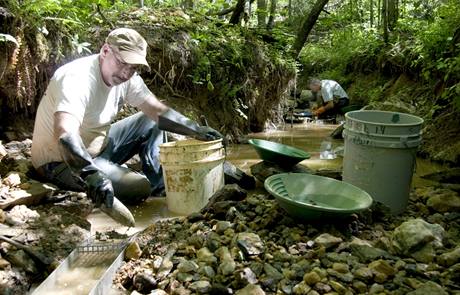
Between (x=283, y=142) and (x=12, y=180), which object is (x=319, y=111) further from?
(x=12, y=180)

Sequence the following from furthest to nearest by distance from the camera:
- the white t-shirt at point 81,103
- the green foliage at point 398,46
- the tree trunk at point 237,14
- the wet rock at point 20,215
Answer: the tree trunk at point 237,14
the green foliage at point 398,46
the white t-shirt at point 81,103
the wet rock at point 20,215

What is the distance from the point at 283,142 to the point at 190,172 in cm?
359

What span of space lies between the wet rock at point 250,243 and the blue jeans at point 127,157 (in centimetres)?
120

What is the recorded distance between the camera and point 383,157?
3096 millimetres

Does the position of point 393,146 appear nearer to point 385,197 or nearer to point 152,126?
point 385,197

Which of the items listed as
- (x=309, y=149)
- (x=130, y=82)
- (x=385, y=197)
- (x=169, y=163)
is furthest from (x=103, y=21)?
(x=385, y=197)

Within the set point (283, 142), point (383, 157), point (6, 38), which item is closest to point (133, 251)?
point (383, 157)

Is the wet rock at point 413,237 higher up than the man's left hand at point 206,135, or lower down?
lower down

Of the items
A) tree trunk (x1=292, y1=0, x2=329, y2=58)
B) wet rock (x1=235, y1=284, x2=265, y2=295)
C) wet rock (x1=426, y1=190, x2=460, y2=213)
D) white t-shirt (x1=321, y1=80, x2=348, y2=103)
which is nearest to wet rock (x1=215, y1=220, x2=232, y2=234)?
wet rock (x1=235, y1=284, x2=265, y2=295)

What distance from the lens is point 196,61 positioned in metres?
5.64

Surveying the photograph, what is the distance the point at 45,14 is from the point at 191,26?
2202mm

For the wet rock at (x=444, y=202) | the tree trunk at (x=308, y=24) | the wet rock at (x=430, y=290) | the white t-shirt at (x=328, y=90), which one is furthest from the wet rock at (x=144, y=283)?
the white t-shirt at (x=328, y=90)

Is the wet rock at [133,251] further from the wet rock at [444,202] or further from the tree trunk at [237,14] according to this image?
the tree trunk at [237,14]

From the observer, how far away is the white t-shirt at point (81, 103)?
9.43ft
